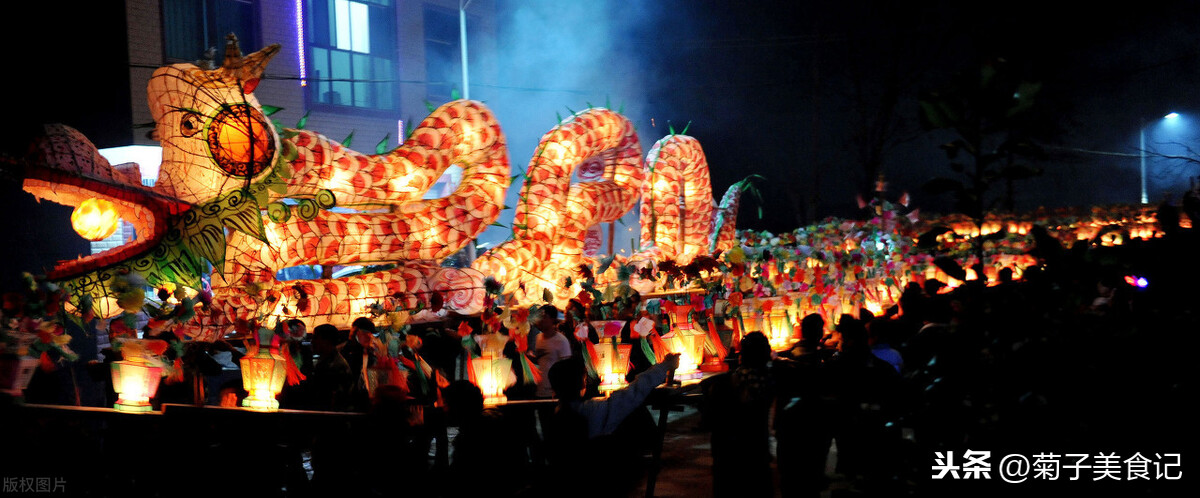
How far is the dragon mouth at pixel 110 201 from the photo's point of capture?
601cm

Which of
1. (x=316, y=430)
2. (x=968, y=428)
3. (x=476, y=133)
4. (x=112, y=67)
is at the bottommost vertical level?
(x=316, y=430)

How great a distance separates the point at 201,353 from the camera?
504 cm

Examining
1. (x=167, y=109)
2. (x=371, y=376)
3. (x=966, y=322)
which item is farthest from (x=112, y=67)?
(x=966, y=322)

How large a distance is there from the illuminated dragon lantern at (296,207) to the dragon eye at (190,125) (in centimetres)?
2

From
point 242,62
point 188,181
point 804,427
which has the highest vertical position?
point 242,62

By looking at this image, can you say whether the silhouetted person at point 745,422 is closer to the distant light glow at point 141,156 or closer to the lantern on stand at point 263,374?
the lantern on stand at point 263,374

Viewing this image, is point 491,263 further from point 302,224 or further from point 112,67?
point 112,67

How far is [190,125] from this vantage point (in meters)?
6.47

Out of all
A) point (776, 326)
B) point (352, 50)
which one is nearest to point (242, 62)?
point (776, 326)

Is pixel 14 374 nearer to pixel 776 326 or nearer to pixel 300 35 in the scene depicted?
pixel 776 326

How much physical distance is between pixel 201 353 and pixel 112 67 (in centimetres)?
664

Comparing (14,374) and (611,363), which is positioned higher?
(14,374)

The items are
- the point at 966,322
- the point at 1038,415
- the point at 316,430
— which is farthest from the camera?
the point at 316,430

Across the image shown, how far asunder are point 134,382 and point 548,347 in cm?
232
